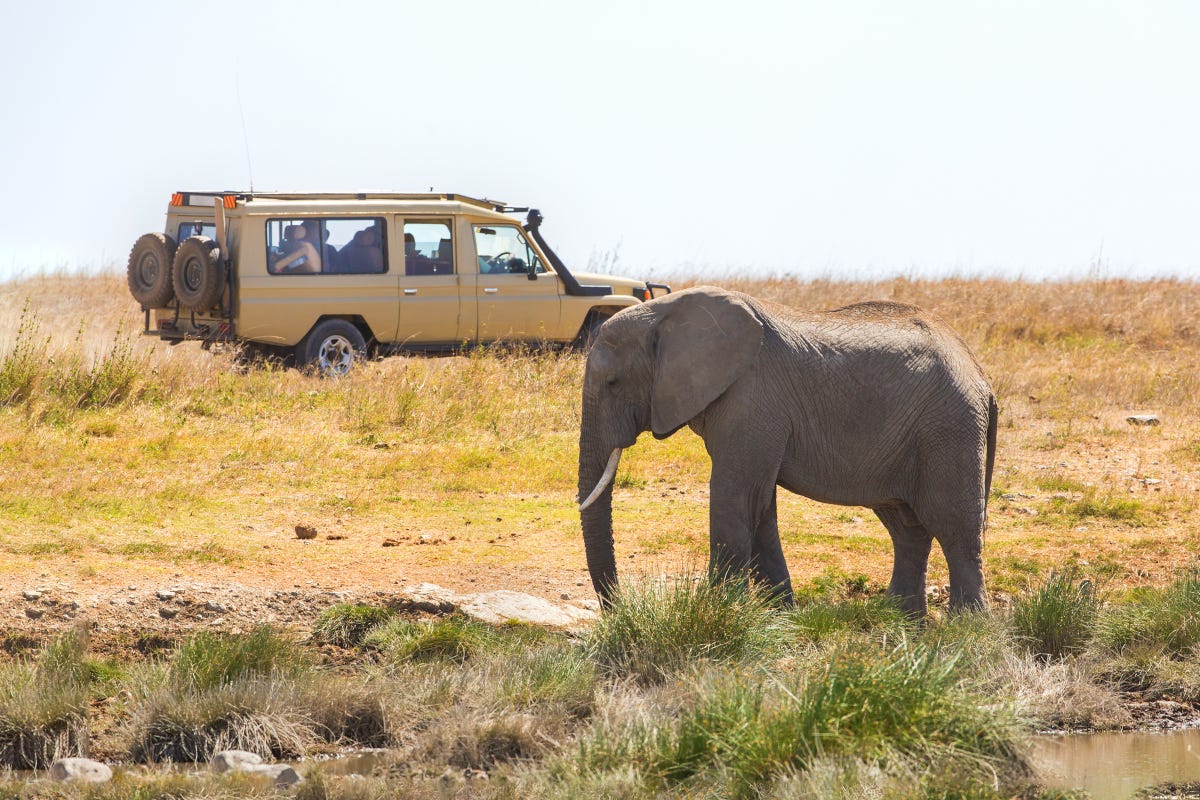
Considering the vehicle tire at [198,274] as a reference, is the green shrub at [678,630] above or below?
below

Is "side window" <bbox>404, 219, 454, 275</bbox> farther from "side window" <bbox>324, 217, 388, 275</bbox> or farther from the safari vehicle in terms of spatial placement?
"side window" <bbox>324, 217, 388, 275</bbox>

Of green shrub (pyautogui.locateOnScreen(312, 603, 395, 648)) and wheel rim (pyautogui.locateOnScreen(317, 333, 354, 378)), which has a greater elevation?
wheel rim (pyautogui.locateOnScreen(317, 333, 354, 378))

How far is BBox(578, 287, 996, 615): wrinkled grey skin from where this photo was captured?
797cm

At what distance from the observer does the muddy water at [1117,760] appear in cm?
647

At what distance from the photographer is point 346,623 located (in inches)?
317

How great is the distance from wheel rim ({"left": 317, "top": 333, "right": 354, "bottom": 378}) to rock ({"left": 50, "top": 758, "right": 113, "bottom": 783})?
11.3 m

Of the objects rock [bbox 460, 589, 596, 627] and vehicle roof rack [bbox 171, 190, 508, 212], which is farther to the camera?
vehicle roof rack [bbox 171, 190, 508, 212]

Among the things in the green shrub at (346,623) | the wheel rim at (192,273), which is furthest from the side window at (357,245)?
the green shrub at (346,623)

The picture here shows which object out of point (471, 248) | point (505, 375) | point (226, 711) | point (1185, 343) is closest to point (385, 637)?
point (226, 711)

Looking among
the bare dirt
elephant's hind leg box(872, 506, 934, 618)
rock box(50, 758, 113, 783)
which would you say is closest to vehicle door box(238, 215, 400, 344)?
the bare dirt

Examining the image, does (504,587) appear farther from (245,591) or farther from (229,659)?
(229,659)

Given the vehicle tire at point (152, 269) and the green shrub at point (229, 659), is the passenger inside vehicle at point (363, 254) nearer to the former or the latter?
the vehicle tire at point (152, 269)

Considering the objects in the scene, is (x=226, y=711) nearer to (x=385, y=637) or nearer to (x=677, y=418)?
(x=385, y=637)

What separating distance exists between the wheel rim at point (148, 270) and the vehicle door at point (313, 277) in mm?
1426
